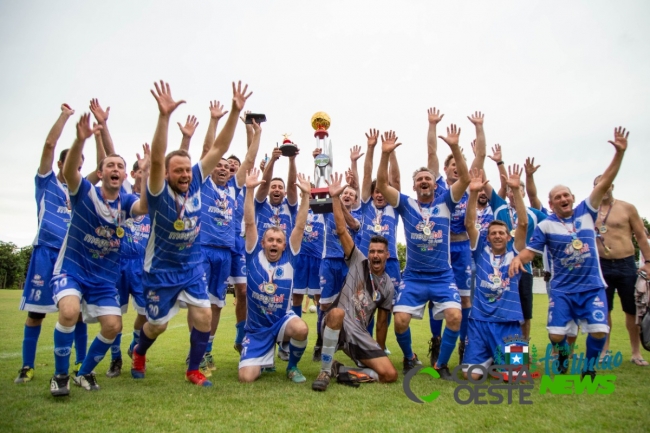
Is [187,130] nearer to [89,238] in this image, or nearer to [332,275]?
[89,238]

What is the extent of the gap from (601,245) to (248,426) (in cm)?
584

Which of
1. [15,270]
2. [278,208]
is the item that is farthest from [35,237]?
[15,270]

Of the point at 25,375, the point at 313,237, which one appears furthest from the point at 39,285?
the point at 313,237

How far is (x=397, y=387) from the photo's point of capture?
4.91 meters

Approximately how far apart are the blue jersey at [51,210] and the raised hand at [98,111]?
0.90 m

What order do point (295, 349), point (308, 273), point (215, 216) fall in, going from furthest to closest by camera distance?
point (308, 273) < point (215, 216) < point (295, 349)

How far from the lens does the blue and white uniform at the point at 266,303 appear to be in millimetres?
5609

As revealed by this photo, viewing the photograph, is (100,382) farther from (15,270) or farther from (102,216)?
(15,270)

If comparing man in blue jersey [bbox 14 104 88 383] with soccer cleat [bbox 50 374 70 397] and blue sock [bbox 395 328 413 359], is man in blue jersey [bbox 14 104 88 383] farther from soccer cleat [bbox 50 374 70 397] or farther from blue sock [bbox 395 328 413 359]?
blue sock [bbox 395 328 413 359]

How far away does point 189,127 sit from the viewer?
20.4ft

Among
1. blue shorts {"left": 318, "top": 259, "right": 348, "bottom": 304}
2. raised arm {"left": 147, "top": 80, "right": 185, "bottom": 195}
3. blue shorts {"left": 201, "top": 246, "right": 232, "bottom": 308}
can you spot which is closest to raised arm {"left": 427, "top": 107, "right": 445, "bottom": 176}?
blue shorts {"left": 318, "top": 259, "right": 348, "bottom": 304}

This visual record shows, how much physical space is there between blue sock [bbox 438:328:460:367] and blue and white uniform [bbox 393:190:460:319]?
339 millimetres

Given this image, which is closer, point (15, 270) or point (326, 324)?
point (326, 324)

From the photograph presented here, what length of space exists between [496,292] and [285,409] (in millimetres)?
3409
